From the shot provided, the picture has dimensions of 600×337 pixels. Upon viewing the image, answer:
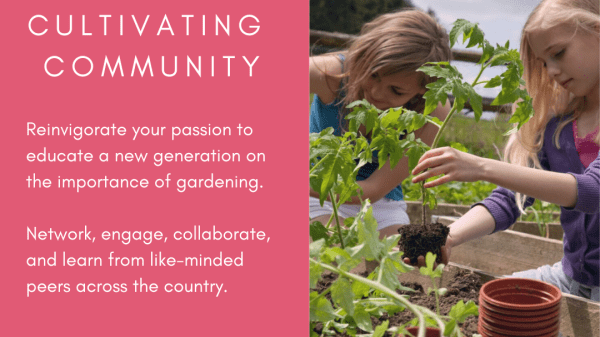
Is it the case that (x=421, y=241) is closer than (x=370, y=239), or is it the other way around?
(x=370, y=239)

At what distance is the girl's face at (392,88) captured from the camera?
6.46ft

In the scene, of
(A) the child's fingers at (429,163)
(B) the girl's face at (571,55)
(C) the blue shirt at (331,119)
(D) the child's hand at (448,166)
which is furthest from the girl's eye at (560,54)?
(C) the blue shirt at (331,119)

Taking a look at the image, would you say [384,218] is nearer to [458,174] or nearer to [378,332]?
[458,174]

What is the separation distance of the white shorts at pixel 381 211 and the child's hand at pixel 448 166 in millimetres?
1060

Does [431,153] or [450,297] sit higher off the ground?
[431,153]

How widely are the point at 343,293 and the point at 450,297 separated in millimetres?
584

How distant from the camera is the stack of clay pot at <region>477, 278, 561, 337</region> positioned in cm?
96

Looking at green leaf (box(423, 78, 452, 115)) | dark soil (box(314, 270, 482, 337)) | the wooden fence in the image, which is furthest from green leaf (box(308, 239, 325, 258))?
the wooden fence

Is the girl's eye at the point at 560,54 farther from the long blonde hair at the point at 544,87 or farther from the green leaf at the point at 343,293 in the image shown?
the green leaf at the point at 343,293

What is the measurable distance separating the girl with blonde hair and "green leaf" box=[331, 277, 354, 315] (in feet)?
3.01

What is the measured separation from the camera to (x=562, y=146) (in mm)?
1972

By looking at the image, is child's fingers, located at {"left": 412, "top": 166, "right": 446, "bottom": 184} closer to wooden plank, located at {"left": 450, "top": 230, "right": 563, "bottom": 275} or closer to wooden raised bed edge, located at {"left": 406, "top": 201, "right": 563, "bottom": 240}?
wooden plank, located at {"left": 450, "top": 230, "right": 563, "bottom": 275}

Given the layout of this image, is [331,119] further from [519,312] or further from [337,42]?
[337,42]

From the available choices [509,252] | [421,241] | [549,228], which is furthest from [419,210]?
[421,241]
